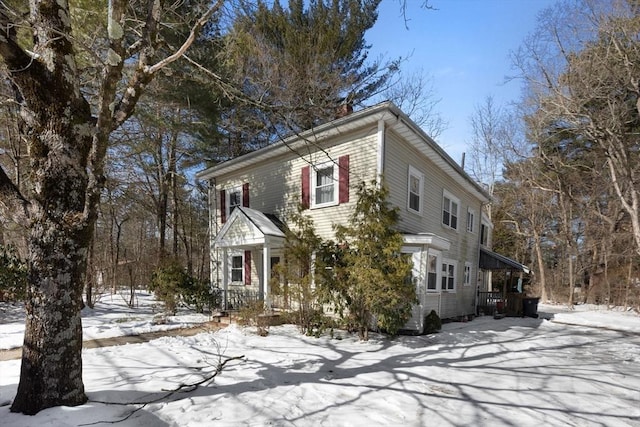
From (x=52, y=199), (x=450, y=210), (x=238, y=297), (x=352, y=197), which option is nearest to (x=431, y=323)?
(x=352, y=197)

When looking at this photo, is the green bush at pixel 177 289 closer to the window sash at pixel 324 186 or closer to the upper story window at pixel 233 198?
the upper story window at pixel 233 198

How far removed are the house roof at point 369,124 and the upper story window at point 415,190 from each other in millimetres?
765

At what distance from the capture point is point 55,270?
3.39 metres

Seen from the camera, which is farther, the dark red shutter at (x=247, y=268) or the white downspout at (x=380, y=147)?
the dark red shutter at (x=247, y=268)

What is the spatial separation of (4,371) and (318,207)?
24.1 ft

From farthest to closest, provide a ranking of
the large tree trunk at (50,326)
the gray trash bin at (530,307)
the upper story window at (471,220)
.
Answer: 1. the upper story window at (471,220)
2. the gray trash bin at (530,307)
3. the large tree trunk at (50,326)

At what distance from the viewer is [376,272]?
24.2 feet

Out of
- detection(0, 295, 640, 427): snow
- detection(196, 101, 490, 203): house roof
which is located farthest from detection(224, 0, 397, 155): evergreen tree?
detection(0, 295, 640, 427): snow

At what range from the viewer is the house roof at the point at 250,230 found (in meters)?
9.88

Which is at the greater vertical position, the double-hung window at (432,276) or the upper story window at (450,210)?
the upper story window at (450,210)

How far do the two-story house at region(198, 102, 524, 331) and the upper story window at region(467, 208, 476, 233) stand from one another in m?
0.05

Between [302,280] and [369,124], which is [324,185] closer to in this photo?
[369,124]

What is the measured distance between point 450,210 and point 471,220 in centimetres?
285

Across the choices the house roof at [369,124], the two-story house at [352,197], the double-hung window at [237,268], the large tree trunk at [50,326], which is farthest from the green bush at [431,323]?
the large tree trunk at [50,326]
